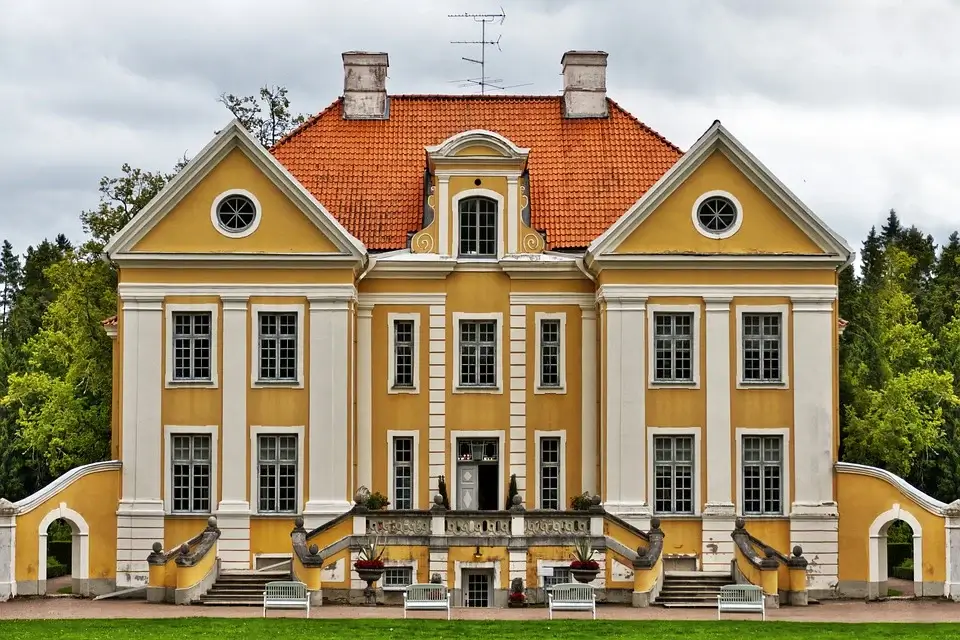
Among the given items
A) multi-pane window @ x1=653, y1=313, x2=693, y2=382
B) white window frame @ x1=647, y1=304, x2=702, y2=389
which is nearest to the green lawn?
white window frame @ x1=647, y1=304, x2=702, y2=389

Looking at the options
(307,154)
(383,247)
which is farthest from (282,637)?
(307,154)

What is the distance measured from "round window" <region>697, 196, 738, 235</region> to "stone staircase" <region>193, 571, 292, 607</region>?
13.4 metres

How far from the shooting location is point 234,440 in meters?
39.7

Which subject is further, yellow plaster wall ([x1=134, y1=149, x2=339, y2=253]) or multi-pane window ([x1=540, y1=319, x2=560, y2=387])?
multi-pane window ([x1=540, y1=319, x2=560, y2=387])

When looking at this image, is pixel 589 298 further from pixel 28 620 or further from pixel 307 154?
pixel 28 620

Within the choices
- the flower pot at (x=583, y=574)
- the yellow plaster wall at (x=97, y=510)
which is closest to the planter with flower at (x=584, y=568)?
the flower pot at (x=583, y=574)

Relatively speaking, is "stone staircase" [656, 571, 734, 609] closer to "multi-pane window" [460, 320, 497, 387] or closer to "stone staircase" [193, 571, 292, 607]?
"multi-pane window" [460, 320, 497, 387]

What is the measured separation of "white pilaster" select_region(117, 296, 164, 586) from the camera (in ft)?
129

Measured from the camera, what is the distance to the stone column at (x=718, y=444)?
3944cm

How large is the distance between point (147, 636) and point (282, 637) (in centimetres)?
241

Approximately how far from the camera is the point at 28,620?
32.2 m

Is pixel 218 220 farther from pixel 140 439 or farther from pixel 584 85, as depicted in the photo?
pixel 584 85

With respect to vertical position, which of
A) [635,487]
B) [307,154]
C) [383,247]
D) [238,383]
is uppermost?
[307,154]

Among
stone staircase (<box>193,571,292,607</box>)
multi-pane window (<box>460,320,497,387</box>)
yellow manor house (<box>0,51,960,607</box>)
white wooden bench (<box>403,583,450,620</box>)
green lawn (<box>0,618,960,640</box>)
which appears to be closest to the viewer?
green lawn (<box>0,618,960,640</box>)
